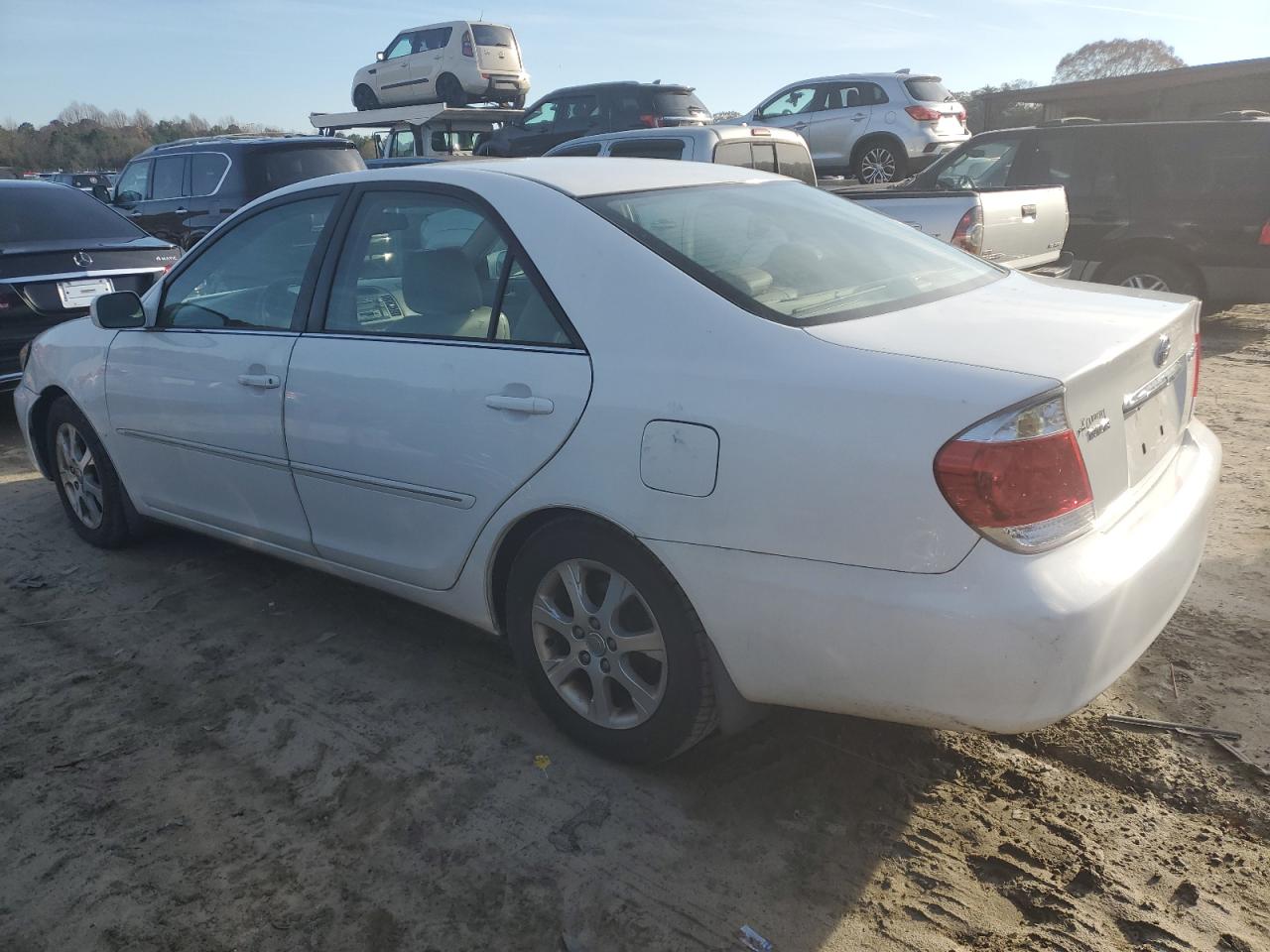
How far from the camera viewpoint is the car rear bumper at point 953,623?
2.15 m

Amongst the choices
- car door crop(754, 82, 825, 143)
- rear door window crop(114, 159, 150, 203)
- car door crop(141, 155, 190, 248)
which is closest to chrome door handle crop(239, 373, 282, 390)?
car door crop(141, 155, 190, 248)

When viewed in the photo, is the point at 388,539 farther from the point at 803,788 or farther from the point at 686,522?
the point at 803,788

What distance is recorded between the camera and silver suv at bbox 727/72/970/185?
16328 millimetres

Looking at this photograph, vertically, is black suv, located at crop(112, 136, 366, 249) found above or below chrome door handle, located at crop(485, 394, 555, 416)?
above

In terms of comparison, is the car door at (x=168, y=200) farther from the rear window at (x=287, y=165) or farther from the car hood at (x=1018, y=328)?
the car hood at (x=1018, y=328)

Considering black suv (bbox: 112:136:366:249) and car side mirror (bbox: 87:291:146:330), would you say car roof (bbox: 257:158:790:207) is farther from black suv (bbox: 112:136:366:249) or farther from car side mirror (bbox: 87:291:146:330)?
black suv (bbox: 112:136:366:249)

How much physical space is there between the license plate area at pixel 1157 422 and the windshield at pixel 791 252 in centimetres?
62

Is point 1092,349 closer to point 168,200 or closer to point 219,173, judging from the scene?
point 219,173

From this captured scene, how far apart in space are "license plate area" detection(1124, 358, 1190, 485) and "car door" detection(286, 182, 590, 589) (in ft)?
4.47

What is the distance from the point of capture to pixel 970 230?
707cm

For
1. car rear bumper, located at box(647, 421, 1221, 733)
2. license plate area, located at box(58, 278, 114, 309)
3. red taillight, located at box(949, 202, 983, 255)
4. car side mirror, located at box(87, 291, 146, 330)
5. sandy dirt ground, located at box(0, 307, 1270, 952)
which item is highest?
red taillight, located at box(949, 202, 983, 255)

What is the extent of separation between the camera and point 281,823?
2734 mm

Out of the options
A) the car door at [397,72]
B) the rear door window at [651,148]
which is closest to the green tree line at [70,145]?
the car door at [397,72]

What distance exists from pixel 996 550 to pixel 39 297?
678 centimetres
